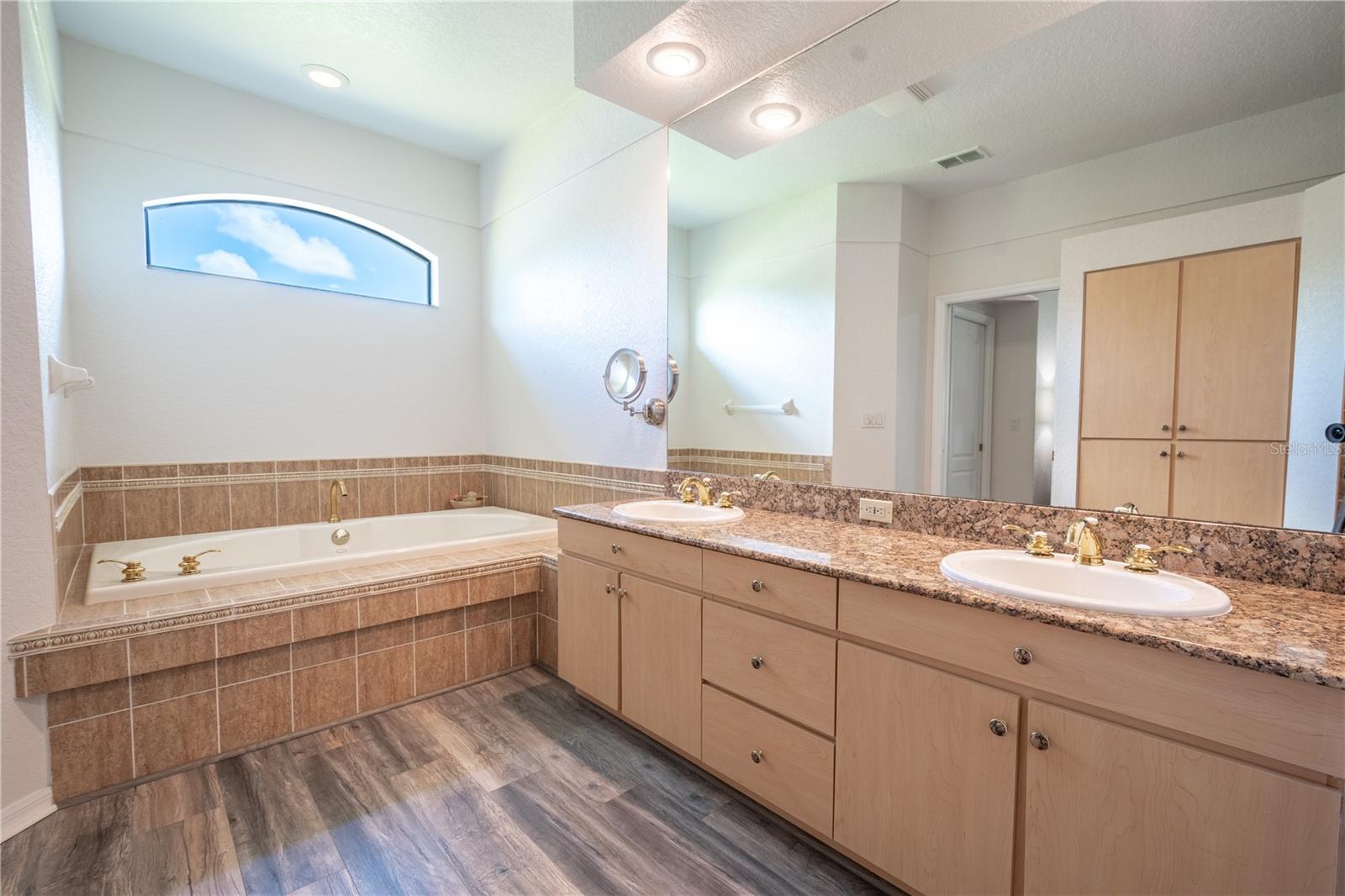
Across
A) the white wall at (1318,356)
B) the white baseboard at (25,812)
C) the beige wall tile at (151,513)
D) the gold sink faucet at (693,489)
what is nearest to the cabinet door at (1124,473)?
the white wall at (1318,356)

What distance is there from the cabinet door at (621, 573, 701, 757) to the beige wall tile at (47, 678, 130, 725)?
1.60m

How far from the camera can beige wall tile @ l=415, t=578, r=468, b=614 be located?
242cm

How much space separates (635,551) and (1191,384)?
61.2 inches

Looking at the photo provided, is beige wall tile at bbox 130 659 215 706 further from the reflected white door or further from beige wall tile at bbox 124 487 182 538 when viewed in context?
the reflected white door

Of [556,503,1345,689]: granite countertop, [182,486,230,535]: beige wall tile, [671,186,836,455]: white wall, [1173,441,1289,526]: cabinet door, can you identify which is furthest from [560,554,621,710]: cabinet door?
[182,486,230,535]: beige wall tile

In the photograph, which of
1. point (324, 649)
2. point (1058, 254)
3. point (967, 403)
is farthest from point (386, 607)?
point (1058, 254)

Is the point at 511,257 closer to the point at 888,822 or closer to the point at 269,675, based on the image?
the point at 269,675

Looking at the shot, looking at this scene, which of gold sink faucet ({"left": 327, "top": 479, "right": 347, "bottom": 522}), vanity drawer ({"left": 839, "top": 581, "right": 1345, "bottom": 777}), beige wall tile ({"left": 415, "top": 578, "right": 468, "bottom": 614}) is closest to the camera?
vanity drawer ({"left": 839, "top": 581, "right": 1345, "bottom": 777})

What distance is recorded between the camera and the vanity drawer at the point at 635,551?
1.79 meters

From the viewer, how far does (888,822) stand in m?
1.31

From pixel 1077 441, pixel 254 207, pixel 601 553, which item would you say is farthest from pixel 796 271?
pixel 254 207

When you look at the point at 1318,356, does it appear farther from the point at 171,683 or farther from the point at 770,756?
the point at 171,683

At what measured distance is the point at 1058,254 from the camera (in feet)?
4.91

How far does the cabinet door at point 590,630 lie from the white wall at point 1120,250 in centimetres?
145
